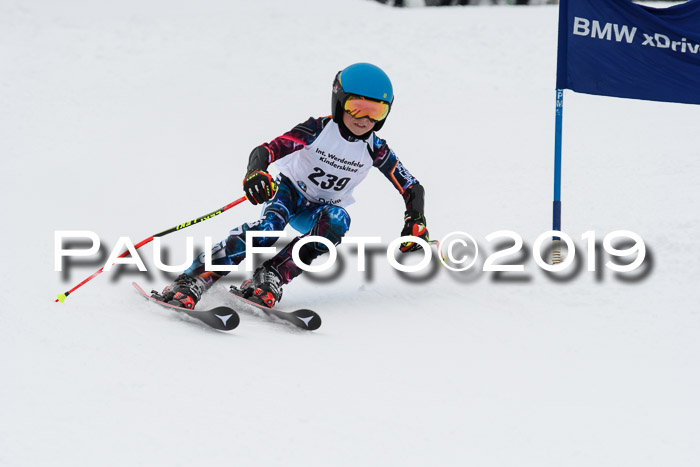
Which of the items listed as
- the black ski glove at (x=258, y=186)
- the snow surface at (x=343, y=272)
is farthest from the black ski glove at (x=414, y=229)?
the black ski glove at (x=258, y=186)

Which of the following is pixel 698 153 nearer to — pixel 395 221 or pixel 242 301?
pixel 395 221

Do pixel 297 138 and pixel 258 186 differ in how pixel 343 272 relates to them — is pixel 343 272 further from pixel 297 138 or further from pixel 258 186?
pixel 258 186

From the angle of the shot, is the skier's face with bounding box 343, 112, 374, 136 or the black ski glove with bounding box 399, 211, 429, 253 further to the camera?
the black ski glove with bounding box 399, 211, 429, 253

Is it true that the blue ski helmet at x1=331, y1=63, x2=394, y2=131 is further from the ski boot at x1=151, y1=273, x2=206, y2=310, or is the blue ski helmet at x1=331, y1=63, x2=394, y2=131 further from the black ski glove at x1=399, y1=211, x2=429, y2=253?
the ski boot at x1=151, y1=273, x2=206, y2=310

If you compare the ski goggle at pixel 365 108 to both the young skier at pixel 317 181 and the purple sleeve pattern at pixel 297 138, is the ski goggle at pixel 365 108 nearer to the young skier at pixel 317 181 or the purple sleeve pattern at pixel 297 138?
the young skier at pixel 317 181

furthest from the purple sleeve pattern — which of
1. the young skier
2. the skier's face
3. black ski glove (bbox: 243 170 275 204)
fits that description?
black ski glove (bbox: 243 170 275 204)

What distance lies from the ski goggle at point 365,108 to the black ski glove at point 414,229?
0.66 m

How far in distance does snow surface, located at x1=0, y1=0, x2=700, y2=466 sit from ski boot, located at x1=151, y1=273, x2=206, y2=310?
0.49 ft

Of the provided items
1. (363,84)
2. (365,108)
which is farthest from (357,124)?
(363,84)

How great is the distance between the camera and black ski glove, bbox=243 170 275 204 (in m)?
4.44

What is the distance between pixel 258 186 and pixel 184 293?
0.75 m

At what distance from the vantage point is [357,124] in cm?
472

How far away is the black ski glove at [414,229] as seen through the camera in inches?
193

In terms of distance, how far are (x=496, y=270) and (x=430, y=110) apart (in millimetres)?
5565
